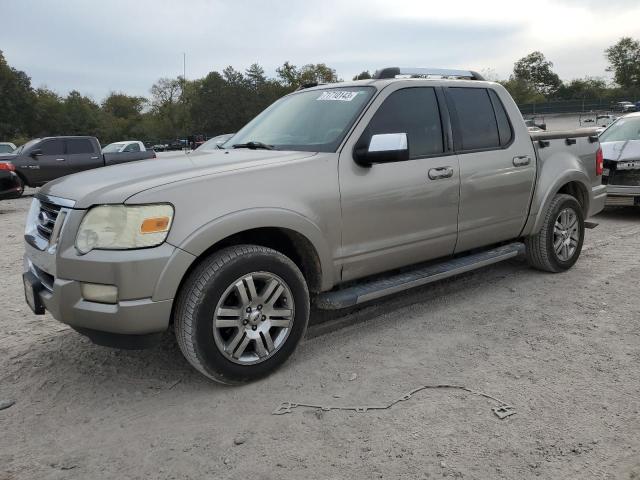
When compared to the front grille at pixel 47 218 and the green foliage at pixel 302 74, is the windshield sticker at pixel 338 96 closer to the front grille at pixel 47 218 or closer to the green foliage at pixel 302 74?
the front grille at pixel 47 218

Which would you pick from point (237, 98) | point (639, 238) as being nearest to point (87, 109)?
point (237, 98)

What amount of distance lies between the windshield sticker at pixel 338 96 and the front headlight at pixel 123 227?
1751 millimetres

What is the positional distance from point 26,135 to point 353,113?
74.1m

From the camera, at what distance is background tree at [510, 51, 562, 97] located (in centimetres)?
10856

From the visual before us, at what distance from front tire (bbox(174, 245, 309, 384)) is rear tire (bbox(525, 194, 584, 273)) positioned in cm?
284

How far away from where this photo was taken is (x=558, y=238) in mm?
5270

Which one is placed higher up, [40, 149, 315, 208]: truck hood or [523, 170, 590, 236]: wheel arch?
[40, 149, 315, 208]: truck hood

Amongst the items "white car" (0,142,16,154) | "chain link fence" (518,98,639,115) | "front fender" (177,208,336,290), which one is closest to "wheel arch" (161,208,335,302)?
"front fender" (177,208,336,290)

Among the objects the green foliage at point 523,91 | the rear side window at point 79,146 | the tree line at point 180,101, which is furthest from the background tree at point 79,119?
the green foliage at point 523,91

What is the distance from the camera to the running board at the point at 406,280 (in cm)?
356

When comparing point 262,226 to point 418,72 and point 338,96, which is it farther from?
point 418,72

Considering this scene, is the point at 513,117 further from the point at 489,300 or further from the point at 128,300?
the point at 128,300

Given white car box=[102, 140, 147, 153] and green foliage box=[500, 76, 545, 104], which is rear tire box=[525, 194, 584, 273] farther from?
green foliage box=[500, 76, 545, 104]

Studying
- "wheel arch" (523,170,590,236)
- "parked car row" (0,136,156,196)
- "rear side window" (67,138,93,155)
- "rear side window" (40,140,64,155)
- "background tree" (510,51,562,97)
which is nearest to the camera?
"wheel arch" (523,170,590,236)
